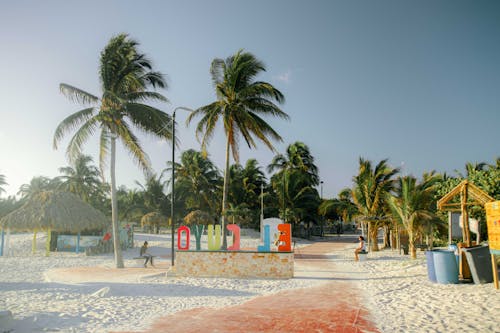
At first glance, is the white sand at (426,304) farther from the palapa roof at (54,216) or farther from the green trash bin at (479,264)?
the palapa roof at (54,216)

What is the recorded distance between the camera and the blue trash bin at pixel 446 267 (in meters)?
10.2

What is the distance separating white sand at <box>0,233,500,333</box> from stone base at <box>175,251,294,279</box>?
24.0 inches

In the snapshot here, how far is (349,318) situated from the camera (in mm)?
7180

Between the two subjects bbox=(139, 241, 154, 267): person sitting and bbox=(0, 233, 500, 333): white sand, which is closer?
bbox=(0, 233, 500, 333): white sand

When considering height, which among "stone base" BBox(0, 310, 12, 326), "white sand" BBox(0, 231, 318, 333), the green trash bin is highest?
the green trash bin

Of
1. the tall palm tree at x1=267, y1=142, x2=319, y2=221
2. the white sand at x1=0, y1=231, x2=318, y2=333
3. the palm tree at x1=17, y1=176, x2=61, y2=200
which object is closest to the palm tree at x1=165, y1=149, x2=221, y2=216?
the tall palm tree at x1=267, y1=142, x2=319, y2=221

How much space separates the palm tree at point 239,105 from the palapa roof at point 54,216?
9.44 metres

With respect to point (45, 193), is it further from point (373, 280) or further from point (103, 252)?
point (373, 280)

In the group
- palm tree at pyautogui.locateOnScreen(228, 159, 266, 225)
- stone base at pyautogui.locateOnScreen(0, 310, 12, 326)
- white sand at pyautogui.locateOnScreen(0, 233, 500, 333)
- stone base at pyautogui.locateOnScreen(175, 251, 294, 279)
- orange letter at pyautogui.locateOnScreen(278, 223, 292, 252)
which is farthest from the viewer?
palm tree at pyautogui.locateOnScreen(228, 159, 266, 225)

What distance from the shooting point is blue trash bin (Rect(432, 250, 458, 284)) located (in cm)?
1016

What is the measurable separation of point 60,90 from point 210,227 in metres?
9.37

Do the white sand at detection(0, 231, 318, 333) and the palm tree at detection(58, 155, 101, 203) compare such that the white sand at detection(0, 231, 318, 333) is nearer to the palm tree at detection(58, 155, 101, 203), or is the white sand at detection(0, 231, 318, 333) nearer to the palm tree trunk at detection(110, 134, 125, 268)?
the palm tree trunk at detection(110, 134, 125, 268)

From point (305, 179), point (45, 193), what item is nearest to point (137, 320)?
point (45, 193)

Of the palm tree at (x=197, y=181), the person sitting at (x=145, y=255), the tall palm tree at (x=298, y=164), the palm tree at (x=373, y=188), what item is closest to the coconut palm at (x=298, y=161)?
the tall palm tree at (x=298, y=164)
